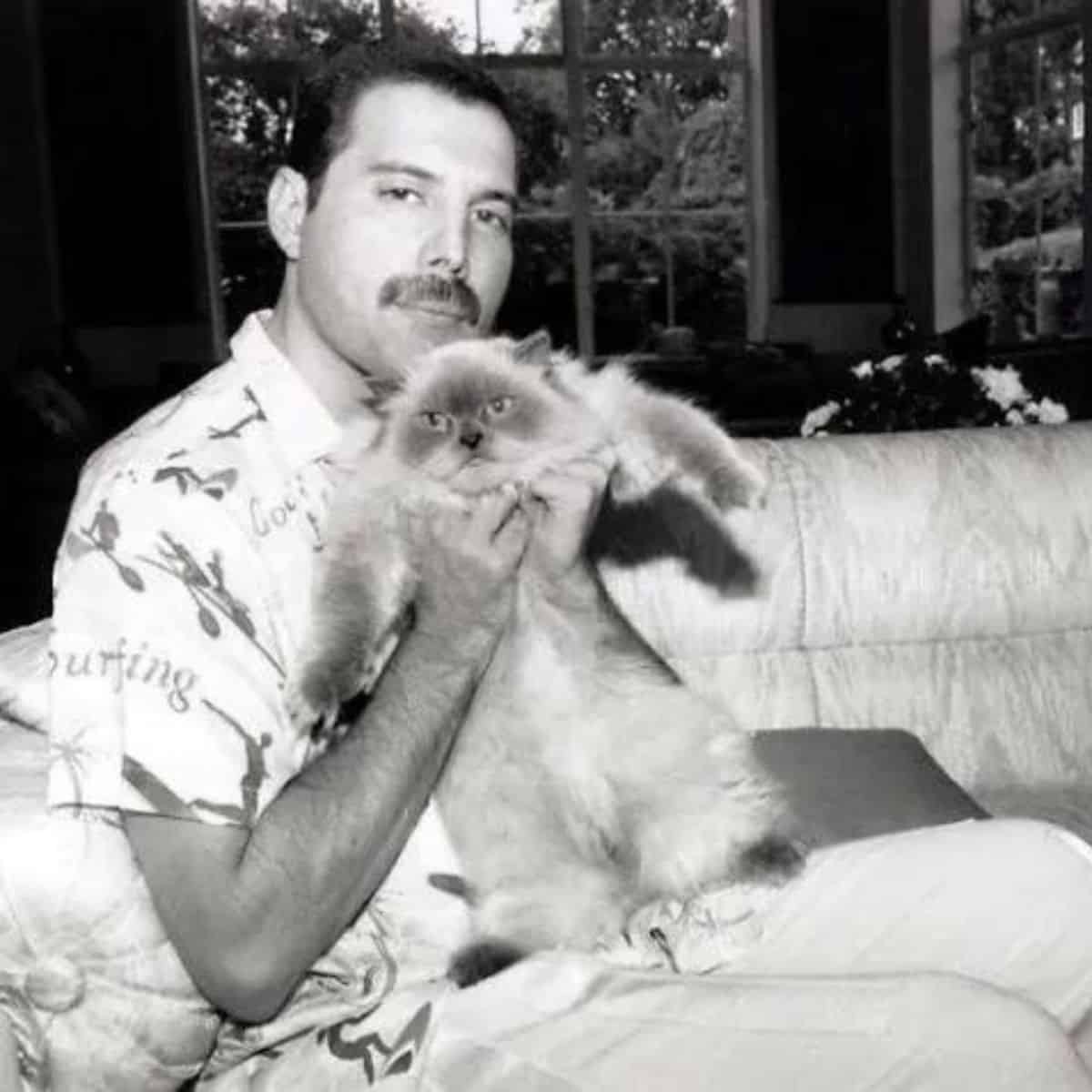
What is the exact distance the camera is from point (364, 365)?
5.25ft

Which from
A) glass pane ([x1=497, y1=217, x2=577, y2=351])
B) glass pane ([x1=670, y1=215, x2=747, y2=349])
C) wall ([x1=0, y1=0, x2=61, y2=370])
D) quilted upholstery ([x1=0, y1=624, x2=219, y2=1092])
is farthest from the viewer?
glass pane ([x1=670, y1=215, x2=747, y2=349])

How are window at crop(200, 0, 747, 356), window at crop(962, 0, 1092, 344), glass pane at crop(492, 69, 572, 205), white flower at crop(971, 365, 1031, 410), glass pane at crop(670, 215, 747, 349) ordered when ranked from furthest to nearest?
glass pane at crop(670, 215, 747, 349) → glass pane at crop(492, 69, 572, 205) → window at crop(200, 0, 747, 356) → window at crop(962, 0, 1092, 344) → white flower at crop(971, 365, 1031, 410)

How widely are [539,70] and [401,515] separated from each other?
37.3 ft

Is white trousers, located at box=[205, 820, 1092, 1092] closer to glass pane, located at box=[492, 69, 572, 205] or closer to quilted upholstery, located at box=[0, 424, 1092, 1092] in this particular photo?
quilted upholstery, located at box=[0, 424, 1092, 1092]

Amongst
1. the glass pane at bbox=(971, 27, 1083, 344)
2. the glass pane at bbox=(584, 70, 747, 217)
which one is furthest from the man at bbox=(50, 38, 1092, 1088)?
the glass pane at bbox=(584, 70, 747, 217)

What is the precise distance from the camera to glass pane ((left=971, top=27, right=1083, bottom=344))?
10.0m

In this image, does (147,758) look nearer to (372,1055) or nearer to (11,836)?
(11,836)

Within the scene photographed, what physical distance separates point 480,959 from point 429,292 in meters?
0.67

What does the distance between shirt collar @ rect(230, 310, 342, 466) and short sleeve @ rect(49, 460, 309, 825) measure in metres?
0.16

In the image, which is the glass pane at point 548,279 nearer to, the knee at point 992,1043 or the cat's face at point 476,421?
the cat's face at point 476,421

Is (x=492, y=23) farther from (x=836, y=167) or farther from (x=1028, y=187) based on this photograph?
(x=1028, y=187)

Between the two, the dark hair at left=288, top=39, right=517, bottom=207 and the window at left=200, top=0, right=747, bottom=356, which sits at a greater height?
the window at left=200, top=0, right=747, bottom=356

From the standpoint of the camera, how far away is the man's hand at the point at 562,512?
5.02 feet

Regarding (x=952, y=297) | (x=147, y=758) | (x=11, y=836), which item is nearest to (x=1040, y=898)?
(x=147, y=758)
